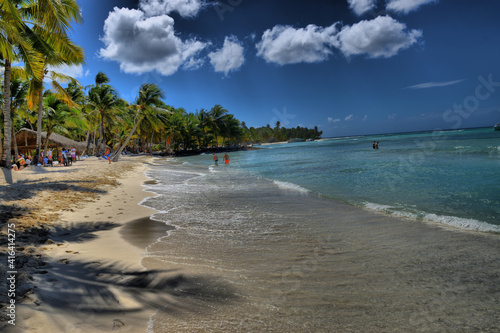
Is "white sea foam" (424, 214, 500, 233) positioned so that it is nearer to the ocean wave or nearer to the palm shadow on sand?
the ocean wave

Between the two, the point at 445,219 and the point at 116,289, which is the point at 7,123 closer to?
the point at 116,289

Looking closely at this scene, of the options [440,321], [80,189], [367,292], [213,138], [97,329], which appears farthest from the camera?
[213,138]

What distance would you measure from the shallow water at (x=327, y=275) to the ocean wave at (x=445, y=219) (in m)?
0.44

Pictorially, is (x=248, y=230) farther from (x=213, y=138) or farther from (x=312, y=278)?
(x=213, y=138)

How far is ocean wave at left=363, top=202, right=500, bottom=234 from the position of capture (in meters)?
5.11

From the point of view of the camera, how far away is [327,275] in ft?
11.2

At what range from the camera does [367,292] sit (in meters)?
2.94

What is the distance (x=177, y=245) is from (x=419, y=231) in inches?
185

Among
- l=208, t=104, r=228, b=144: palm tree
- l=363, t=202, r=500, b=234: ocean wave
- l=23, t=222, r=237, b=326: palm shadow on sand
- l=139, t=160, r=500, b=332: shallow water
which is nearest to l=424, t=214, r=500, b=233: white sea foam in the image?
l=363, t=202, r=500, b=234: ocean wave

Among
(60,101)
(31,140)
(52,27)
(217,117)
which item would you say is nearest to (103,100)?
(60,101)

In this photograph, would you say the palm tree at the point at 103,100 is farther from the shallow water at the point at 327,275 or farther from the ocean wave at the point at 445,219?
the ocean wave at the point at 445,219

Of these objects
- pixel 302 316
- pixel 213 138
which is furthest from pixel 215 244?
pixel 213 138

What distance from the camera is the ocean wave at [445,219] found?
201 inches

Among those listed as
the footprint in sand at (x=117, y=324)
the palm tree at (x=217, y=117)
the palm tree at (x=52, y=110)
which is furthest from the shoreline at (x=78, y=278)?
the palm tree at (x=217, y=117)
